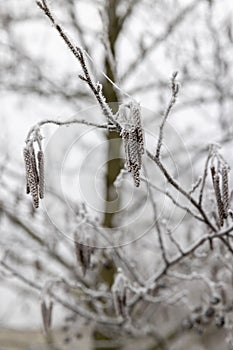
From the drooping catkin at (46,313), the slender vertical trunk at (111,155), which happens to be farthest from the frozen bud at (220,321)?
the slender vertical trunk at (111,155)

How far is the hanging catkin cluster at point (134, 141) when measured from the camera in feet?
3.80

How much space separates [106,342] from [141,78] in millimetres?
2259

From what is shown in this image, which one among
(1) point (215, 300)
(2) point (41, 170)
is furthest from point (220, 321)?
(2) point (41, 170)

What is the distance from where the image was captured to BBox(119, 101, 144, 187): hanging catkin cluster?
1158 mm

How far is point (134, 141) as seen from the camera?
3.85ft

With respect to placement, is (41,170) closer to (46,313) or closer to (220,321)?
(46,313)

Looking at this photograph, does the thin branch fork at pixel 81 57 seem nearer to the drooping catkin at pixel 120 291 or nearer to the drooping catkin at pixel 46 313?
the drooping catkin at pixel 120 291

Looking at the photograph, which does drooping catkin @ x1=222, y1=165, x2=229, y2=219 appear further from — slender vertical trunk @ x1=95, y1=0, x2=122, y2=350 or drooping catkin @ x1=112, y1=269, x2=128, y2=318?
slender vertical trunk @ x1=95, y1=0, x2=122, y2=350

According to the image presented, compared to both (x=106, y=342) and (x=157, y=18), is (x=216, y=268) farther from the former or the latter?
(x=157, y=18)

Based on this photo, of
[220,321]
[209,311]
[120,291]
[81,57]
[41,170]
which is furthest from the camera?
[209,311]

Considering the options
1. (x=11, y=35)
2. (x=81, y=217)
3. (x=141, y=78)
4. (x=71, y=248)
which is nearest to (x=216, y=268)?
(x=71, y=248)

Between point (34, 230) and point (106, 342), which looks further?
point (34, 230)

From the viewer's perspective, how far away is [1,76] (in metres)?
4.30

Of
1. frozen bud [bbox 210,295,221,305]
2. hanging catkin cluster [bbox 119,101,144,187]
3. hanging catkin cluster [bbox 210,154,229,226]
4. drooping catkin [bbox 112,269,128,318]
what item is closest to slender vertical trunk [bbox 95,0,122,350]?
frozen bud [bbox 210,295,221,305]
